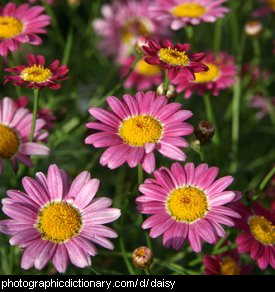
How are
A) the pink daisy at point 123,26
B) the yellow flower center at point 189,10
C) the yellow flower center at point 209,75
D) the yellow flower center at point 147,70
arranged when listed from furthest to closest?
1. the pink daisy at point 123,26
2. the yellow flower center at point 147,70
3. the yellow flower center at point 189,10
4. the yellow flower center at point 209,75

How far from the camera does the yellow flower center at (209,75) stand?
107 inches

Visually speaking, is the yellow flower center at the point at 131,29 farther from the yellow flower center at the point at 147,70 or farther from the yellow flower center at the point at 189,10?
the yellow flower center at the point at 189,10

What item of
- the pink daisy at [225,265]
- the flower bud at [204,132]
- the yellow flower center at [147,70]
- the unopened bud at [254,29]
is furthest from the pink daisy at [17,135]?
the unopened bud at [254,29]

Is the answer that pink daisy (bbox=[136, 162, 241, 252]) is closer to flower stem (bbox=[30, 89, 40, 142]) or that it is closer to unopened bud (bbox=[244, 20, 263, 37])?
flower stem (bbox=[30, 89, 40, 142])

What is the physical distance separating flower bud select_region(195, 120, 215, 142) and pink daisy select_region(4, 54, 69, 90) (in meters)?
0.55

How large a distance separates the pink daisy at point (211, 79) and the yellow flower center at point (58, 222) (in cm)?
83

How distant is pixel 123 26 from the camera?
4.05m

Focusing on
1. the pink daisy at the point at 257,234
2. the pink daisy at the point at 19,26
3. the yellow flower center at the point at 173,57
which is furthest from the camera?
the pink daisy at the point at 19,26

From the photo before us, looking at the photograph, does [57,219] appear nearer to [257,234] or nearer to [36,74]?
[36,74]

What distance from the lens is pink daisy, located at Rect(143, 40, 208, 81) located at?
6.92ft

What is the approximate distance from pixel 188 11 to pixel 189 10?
0.01 meters
